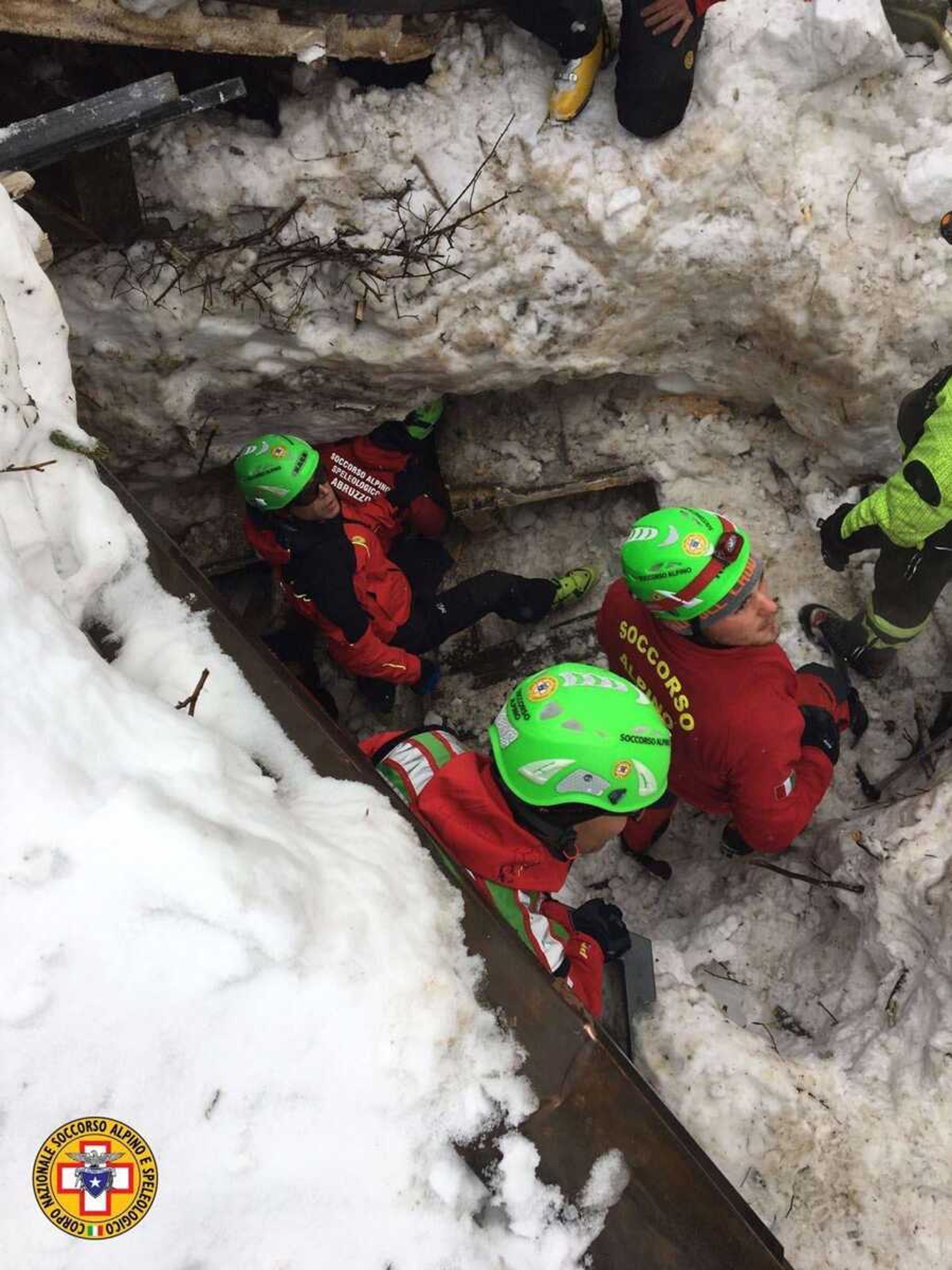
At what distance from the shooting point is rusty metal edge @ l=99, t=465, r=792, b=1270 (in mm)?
1968

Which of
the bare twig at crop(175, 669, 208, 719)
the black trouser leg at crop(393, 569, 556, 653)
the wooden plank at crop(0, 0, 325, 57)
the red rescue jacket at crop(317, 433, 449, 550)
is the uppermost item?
the wooden plank at crop(0, 0, 325, 57)

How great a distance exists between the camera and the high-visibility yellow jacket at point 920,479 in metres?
3.02

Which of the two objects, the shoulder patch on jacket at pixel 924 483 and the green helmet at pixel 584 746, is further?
the shoulder patch on jacket at pixel 924 483

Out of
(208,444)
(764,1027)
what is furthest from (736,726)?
(208,444)

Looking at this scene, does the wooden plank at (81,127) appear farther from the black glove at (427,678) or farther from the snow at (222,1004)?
the black glove at (427,678)

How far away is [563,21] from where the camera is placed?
118 inches

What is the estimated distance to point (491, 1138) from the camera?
194cm

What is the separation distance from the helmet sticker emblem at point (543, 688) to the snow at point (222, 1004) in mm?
671

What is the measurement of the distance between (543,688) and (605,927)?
997 millimetres

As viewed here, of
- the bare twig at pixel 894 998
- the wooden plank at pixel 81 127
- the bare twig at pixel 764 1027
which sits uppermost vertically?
the wooden plank at pixel 81 127

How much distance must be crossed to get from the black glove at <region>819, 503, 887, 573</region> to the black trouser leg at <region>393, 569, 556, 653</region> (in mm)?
1322

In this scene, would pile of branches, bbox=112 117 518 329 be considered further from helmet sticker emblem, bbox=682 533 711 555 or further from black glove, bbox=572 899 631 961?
black glove, bbox=572 899 631 961

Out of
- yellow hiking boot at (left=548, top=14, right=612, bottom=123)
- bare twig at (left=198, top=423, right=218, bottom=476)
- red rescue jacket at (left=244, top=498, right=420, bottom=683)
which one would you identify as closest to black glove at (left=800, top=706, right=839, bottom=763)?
red rescue jacket at (left=244, top=498, right=420, bottom=683)

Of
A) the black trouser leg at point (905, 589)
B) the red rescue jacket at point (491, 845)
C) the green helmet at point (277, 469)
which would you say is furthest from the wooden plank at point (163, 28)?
the black trouser leg at point (905, 589)
